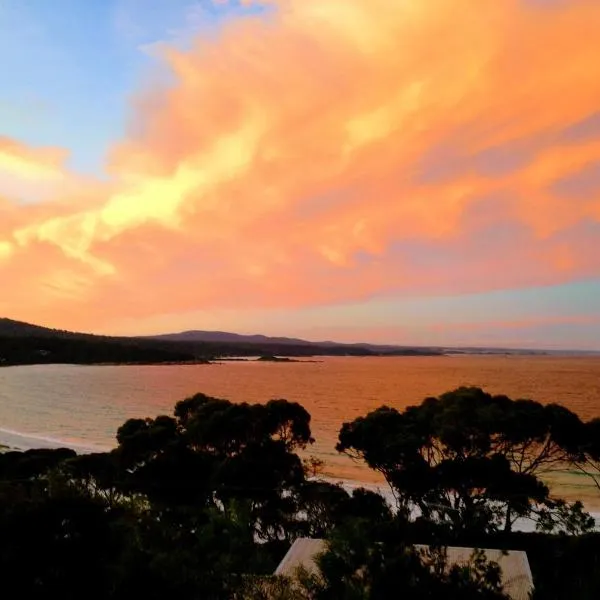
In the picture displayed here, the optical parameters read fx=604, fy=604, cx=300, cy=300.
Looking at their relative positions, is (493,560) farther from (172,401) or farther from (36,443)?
(172,401)

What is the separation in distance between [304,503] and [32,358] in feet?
608

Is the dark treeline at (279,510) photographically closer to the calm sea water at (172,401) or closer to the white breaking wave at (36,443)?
the calm sea water at (172,401)

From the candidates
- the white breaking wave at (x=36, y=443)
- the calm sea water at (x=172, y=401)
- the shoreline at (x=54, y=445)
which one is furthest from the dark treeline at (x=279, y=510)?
the white breaking wave at (x=36, y=443)

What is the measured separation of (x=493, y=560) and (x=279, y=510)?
8.17 m

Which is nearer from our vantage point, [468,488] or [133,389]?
[468,488]

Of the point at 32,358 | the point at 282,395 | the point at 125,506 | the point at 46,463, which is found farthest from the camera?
the point at 32,358

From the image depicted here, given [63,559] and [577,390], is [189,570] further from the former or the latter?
[577,390]

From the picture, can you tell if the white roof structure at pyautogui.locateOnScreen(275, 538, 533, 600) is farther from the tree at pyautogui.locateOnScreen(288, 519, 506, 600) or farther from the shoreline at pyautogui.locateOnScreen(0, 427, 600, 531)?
the shoreline at pyautogui.locateOnScreen(0, 427, 600, 531)

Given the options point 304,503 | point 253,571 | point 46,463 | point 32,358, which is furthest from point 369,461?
point 32,358

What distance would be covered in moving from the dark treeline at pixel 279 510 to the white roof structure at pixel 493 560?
46 cm

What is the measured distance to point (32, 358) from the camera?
184375mm

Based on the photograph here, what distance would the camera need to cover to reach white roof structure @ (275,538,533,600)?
32.7 feet

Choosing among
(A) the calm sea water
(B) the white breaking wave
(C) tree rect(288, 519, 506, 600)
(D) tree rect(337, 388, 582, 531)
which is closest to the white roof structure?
(C) tree rect(288, 519, 506, 600)

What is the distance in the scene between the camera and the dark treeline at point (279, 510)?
7648mm
